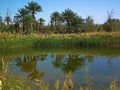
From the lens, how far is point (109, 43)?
1013 inches

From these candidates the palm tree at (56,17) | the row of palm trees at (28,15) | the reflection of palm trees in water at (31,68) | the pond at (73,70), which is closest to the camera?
the pond at (73,70)

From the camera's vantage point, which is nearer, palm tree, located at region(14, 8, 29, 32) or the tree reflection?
the tree reflection

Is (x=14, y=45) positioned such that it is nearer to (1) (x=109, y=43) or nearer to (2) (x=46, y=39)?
(2) (x=46, y=39)

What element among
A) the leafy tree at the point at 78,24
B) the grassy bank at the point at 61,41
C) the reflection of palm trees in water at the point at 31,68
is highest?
the leafy tree at the point at 78,24

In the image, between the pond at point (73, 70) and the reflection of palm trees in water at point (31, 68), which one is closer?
the pond at point (73, 70)

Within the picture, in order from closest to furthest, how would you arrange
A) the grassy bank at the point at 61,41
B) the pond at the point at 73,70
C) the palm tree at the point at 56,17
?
1. the pond at the point at 73,70
2. the grassy bank at the point at 61,41
3. the palm tree at the point at 56,17

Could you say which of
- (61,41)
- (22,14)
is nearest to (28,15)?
(22,14)

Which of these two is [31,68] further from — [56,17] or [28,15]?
[56,17]

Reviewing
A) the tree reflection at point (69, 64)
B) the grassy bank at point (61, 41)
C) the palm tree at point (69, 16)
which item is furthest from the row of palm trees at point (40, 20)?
the tree reflection at point (69, 64)

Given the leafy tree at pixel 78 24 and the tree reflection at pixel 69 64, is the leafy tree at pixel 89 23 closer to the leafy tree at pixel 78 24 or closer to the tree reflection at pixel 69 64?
the leafy tree at pixel 78 24

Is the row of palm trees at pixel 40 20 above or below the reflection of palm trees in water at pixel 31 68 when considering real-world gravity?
above

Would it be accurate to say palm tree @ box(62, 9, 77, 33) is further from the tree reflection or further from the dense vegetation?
the tree reflection

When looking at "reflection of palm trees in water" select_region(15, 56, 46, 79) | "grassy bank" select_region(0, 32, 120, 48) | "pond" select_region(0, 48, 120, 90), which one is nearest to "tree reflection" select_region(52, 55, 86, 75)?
"pond" select_region(0, 48, 120, 90)

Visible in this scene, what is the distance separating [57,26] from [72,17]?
8287mm
